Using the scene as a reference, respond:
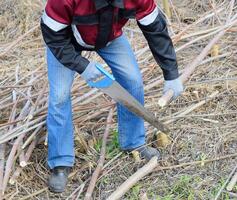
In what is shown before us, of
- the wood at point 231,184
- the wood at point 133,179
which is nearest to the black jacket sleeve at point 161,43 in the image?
the wood at point 133,179

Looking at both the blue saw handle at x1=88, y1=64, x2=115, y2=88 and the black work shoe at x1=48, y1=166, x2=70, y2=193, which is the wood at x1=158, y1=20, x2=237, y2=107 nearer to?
the blue saw handle at x1=88, y1=64, x2=115, y2=88

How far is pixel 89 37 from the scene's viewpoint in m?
2.87

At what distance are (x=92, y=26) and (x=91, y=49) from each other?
0.80ft

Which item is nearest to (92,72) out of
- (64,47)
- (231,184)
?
(64,47)

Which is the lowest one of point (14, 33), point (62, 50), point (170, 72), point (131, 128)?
point (14, 33)

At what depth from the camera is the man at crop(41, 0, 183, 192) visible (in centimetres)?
273

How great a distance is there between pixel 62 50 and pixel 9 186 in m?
0.92

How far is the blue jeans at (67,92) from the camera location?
3.00 meters

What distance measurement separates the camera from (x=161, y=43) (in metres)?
2.98

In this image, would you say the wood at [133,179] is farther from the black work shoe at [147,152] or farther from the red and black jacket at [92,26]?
the red and black jacket at [92,26]

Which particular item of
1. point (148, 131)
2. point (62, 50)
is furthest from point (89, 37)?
point (148, 131)

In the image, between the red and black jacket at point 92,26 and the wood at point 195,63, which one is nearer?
the red and black jacket at point 92,26

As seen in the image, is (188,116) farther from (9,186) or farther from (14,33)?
(14,33)

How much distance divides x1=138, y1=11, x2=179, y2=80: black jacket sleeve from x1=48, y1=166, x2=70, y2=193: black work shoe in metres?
0.81
